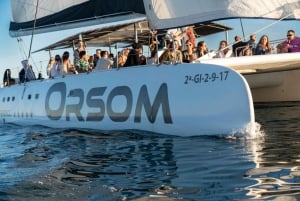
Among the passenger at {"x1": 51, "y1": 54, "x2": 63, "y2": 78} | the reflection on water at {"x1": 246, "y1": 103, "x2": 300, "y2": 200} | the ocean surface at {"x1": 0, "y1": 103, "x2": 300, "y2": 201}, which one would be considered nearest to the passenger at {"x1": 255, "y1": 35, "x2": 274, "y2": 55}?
the reflection on water at {"x1": 246, "y1": 103, "x2": 300, "y2": 200}

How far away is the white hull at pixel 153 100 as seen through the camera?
22.6ft

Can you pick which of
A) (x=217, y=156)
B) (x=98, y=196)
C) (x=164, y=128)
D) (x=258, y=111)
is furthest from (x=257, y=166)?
(x=258, y=111)

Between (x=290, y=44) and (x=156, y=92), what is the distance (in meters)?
3.90

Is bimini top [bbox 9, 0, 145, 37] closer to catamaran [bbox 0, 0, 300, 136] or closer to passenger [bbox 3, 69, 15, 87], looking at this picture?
catamaran [bbox 0, 0, 300, 136]

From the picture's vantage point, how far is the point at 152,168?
16.9 feet

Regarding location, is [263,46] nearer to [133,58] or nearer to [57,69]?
[133,58]

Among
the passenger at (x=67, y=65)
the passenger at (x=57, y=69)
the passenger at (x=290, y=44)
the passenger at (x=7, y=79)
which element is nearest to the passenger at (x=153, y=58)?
the passenger at (x=67, y=65)

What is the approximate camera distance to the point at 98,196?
13.4 feet

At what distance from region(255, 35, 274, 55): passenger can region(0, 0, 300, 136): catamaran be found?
2.09m

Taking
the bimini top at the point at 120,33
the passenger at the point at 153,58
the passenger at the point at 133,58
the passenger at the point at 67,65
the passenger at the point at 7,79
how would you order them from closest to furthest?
the passenger at the point at 153,58, the passenger at the point at 133,58, the passenger at the point at 67,65, the bimini top at the point at 120,33, the passenger at the point at 7,79

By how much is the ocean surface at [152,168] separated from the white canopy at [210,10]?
1953 millimetres

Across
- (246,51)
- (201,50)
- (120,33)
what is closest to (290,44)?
(246,51)

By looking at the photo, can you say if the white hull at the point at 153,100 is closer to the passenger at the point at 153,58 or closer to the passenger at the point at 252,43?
the passenger at the point at 153,58

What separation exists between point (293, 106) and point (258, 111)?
104 cm
